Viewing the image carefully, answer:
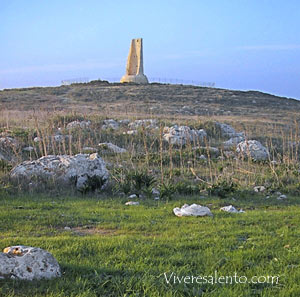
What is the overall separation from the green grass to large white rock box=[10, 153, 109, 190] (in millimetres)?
1363

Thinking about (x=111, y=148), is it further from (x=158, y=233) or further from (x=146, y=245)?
(x=146, y=245)

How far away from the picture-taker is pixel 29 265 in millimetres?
4297

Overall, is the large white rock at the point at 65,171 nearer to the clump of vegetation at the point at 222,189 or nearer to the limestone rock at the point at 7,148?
the clump of vegetation at the point at 222,189

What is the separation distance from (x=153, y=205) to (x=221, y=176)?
11.1 ft

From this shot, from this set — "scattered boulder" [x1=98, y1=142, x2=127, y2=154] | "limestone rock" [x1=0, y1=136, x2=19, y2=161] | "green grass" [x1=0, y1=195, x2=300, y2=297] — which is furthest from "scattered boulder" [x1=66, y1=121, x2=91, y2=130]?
"green grass" [x1=0, y1=195, x2=300, y2=297]

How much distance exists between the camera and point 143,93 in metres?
47.2

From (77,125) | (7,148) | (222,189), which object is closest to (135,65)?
(77,125)

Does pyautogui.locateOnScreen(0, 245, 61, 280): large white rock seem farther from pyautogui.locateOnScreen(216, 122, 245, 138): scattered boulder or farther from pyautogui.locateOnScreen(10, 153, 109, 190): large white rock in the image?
pyautogui.locateOnScreen(216, 122, 245, 138): scattered boulder

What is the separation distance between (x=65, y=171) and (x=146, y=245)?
5.60 m

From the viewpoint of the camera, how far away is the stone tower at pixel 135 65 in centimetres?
5997

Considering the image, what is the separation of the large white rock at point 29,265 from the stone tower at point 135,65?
56165mm

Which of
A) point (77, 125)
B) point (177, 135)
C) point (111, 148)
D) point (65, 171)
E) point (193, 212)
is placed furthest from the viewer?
point (77, 125)

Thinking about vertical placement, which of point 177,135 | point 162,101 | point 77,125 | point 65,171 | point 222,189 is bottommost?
point 222,189


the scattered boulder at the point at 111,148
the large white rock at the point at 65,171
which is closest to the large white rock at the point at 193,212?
the large white rock at the point at 65,171
